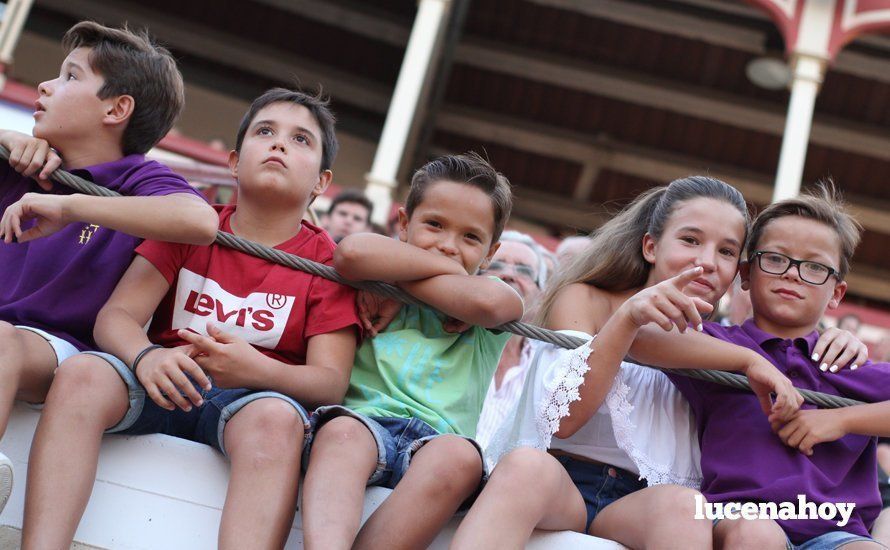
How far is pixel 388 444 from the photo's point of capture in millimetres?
1883

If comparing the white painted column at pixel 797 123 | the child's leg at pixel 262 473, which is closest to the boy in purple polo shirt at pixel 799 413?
the child's leg at pixel 262 473

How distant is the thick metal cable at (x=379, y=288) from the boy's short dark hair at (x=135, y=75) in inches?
12.7

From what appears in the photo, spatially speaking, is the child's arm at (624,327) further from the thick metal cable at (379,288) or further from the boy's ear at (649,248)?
the boy's ear at (649,248)

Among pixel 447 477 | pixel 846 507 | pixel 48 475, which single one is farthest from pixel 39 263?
pixel 846 507

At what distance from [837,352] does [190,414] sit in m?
1.34

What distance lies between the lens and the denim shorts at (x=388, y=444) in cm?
184

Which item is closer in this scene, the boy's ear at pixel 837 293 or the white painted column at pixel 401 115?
the boy's ear at pixel 837 293

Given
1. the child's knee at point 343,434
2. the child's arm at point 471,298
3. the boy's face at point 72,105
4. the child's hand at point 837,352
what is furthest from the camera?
the boy's face at point 72,105

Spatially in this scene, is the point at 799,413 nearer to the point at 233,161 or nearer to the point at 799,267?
the point at 799,267

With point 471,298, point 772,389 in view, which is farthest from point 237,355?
point 772,389

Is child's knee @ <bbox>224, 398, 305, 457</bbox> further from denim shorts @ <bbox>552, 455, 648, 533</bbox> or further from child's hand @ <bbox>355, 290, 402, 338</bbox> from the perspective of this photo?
denim shorts @ <bbox>552, 455, 648, 533</bbox>

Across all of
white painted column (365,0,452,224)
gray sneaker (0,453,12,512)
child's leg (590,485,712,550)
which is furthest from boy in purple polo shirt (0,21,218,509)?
white painted column (365,0,452,224)

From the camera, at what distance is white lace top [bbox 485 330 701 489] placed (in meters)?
2.01

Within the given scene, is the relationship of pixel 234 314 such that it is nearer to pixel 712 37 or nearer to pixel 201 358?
pixel 201 358
